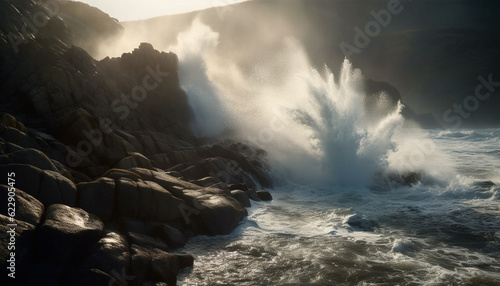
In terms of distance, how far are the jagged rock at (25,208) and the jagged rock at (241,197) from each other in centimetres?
941

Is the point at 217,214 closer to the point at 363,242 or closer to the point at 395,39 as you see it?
the point at 363,242

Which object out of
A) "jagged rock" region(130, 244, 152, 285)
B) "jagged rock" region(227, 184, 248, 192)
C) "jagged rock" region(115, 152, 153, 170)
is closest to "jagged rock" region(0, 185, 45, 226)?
"jagged rock" region(130, 244, 152, 285)

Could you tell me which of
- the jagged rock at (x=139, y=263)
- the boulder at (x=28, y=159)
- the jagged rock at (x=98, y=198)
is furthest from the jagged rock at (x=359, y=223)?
the boulder at (x=28, y=159)

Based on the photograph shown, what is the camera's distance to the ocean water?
10.4 meters

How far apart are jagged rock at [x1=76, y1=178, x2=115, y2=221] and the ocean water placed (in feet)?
9.91

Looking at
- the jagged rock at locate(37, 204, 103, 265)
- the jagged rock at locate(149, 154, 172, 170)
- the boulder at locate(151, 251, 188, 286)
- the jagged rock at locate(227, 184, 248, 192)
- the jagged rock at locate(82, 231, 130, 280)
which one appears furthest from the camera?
the jagged rock at locate(149, 154, 172, 170)

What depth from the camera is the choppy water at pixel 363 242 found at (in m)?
9.94

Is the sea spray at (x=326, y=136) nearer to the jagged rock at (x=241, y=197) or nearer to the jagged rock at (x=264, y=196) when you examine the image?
the jagged rock at (x=264, y=196)

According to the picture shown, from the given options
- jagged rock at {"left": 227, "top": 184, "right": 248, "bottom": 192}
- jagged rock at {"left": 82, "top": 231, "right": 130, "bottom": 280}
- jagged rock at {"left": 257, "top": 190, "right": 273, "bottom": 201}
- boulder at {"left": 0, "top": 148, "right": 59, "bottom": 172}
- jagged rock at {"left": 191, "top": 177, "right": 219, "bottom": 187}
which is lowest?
jagged rock at {"left": 82, "top": 231, "right": 130, "bottom": 280}

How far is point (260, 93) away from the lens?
42.0 m

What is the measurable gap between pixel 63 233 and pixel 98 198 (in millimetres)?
3364

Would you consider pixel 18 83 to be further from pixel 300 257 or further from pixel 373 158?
pixel 373 158

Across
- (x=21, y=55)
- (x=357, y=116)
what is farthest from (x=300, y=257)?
(x=21, y=55)

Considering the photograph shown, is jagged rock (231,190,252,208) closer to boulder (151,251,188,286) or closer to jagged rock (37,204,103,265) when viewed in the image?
boulder (151,251,188,286)
